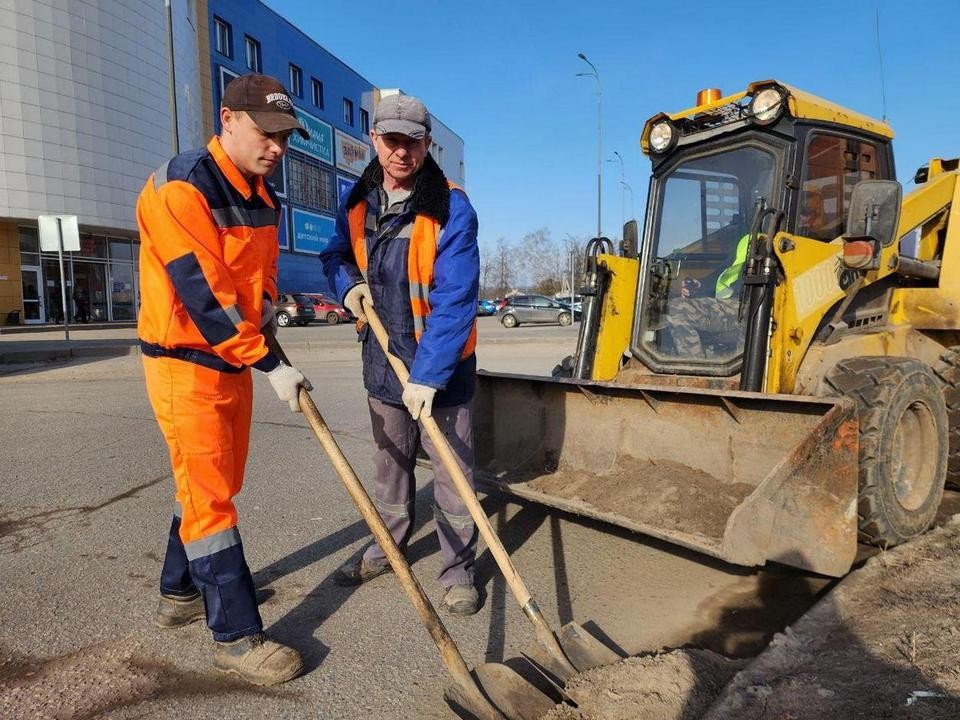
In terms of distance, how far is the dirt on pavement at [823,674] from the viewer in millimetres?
2135

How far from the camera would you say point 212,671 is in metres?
2.62

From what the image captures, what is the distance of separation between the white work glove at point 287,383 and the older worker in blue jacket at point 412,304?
18.5 inches

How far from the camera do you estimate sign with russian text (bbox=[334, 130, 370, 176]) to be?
42.4 meters

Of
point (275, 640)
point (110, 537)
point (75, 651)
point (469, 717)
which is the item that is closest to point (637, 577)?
point (469, 717)

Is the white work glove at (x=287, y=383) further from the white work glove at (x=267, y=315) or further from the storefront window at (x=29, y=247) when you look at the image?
the storefront window at (x=29, y=247)

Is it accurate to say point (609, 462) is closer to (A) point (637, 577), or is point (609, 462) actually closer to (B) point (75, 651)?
(A) point (637, 577)

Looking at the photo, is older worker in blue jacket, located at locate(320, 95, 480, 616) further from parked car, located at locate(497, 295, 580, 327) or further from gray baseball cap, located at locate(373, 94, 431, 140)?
parked car, located at locate(497, 295, 580, 327)

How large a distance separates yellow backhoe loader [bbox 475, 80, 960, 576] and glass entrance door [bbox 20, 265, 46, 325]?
27255 mm

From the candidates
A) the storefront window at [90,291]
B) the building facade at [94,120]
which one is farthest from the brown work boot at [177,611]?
the storefront window at [90,291]

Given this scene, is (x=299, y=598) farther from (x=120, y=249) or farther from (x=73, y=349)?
(x=120, y=249)

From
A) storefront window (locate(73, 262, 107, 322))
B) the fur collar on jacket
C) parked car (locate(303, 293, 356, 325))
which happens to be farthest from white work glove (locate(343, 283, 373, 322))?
storefront window (locate(73, 262, 107, 322))

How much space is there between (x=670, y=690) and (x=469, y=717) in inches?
26.4

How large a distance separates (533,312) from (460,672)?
27.1 metres

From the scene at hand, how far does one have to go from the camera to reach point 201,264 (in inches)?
94.9
